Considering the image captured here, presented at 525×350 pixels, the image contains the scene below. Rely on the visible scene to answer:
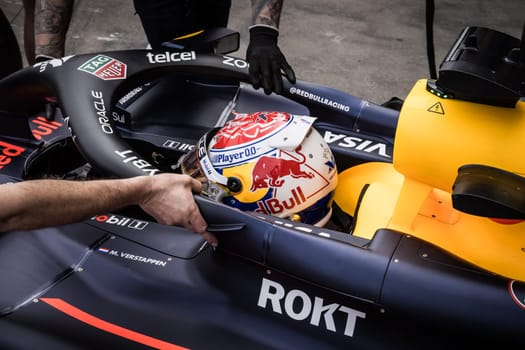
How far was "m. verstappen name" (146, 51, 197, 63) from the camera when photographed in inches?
81.5

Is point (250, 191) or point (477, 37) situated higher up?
point (477, 37)

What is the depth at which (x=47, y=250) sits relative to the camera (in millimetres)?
1789

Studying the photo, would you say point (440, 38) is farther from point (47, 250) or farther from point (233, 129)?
point (47, 250)

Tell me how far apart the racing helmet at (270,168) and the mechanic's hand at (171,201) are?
0.68 ft

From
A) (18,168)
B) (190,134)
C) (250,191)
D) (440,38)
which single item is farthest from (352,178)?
(440,38)

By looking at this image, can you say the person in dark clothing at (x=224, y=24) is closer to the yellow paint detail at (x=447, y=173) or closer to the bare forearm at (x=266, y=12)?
Result: the bare forearm at (x=266, y=12)

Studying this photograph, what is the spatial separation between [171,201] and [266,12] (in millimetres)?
1107

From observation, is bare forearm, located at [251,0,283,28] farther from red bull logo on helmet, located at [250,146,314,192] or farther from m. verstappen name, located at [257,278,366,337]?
m. verstappen name, located at [257,278,366,337]

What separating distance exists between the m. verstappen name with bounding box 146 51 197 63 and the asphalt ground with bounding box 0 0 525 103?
76.0 inches

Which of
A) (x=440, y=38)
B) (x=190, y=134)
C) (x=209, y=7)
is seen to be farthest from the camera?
(x=440, y=38)

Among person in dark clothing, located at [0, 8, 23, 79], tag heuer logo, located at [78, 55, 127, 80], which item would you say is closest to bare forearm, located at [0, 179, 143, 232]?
tag heuer logo, located at [78, 55, 127, 80]

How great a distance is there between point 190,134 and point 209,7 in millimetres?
794

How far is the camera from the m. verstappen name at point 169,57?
2.07m

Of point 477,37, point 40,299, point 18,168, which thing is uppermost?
point 477,37
